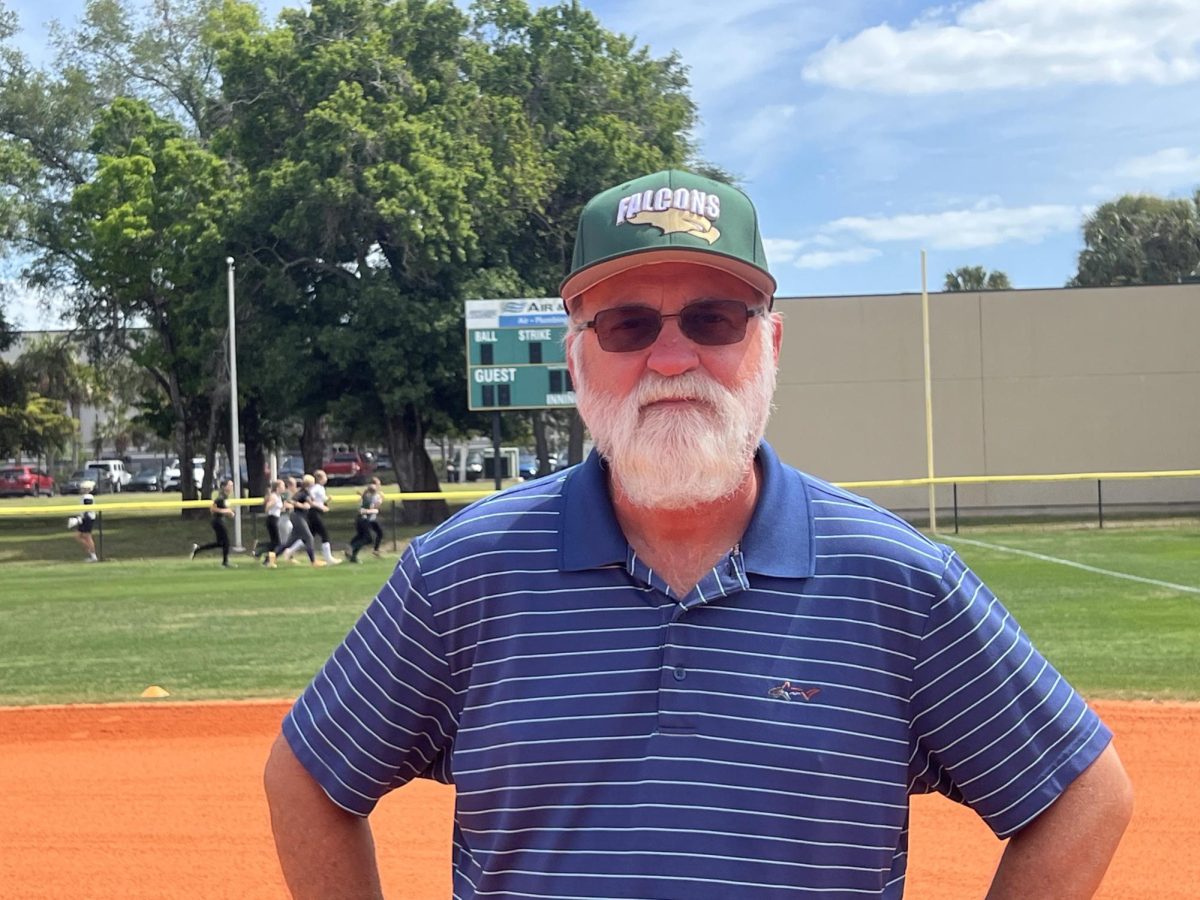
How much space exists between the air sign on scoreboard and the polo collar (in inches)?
999

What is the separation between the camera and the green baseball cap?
7.30 feet

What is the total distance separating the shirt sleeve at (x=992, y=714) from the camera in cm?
213

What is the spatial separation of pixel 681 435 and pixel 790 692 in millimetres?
481

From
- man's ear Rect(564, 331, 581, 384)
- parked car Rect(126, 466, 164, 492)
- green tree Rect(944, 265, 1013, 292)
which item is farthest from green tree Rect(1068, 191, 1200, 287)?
man's ear Rect(564, 331, 581, 384)

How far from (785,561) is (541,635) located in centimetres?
42

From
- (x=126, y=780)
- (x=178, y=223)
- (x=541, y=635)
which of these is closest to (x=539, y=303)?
(x=178, y=223)

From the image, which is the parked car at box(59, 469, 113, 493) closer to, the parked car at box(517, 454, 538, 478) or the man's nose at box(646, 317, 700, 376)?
the parked car at box(517, 454, 538, 478)

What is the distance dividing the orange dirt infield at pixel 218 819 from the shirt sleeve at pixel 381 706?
4.28 meters

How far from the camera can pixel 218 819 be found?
7613mm

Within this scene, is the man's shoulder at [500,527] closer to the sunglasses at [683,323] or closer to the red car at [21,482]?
the sunglasses at [683,323]

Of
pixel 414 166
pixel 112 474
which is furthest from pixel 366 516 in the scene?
pixel 112 474

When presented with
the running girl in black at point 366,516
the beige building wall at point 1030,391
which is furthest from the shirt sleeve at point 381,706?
the beige building wall at point 1030,391

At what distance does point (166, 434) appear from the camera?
49.2 metres

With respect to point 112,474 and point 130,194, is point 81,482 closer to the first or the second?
point 112,474
